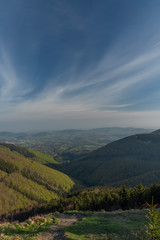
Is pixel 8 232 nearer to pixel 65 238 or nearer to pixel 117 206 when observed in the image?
pixel 65 238

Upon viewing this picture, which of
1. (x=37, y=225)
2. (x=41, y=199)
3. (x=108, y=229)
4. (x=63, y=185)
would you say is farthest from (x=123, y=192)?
(x=63, y=185)

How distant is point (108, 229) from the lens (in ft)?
54.4

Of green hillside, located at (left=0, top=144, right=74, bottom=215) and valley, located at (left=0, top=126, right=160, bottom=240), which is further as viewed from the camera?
green hillside, located at (left=0, top=144, right=74, bottom=215)

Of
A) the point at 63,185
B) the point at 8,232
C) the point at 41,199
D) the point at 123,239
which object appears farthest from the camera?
the point at 63,185

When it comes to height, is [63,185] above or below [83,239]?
below

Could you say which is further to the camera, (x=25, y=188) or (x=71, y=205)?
(x=25, y=188)

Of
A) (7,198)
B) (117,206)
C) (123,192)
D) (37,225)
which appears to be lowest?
(7,198)

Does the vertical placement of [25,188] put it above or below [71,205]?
below

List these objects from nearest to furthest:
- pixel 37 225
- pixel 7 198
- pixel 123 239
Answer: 1. pixel 123 239
2. pixel 37 225
3. pixel 7 198

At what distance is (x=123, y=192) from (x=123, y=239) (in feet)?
122

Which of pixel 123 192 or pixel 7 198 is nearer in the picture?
pixel 123 192

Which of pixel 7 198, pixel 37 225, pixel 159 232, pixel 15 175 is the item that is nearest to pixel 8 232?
pixel 37 225

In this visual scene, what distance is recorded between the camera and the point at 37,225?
18422 mm

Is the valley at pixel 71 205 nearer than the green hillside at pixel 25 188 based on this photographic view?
Yes
